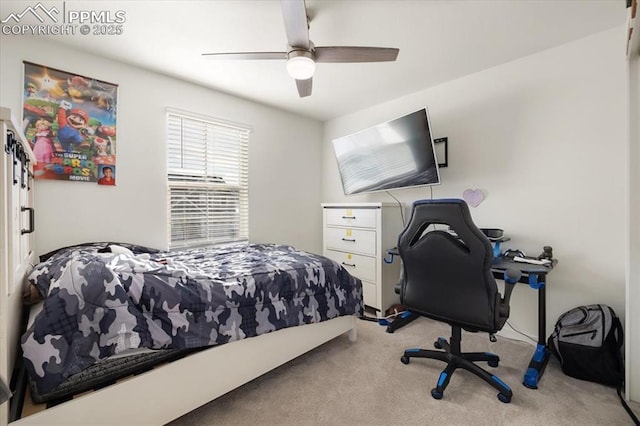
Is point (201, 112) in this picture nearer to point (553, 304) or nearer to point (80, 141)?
point (80, 141)

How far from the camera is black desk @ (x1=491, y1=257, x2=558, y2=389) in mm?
1651

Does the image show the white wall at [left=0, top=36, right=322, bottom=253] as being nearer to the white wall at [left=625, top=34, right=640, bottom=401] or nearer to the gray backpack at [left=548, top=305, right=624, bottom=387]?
the gray backpack at [left=548, top=305, right=624, bottom=387]

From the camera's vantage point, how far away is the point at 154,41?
2.06 metres

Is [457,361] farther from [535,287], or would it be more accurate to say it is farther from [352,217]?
[352,217]

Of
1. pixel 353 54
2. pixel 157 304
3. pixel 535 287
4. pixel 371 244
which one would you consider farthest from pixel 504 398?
pixel 353 54

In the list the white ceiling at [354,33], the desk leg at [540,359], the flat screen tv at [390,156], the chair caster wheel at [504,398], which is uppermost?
the white ceiling at [354,33]

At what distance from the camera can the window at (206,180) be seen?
2.70m

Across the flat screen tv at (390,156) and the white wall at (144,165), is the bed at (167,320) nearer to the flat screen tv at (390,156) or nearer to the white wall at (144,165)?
the white wall at (144,165)

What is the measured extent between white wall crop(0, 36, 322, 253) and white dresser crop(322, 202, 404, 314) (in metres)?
0.86

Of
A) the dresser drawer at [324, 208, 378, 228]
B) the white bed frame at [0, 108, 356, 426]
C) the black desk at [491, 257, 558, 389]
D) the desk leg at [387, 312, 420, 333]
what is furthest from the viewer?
the dresser drawer at [324, 208, 378, 228]

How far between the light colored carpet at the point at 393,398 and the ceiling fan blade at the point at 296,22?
6.88 ft

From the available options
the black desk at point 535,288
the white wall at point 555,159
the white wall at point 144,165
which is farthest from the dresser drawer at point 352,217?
the black desk at point 535,288

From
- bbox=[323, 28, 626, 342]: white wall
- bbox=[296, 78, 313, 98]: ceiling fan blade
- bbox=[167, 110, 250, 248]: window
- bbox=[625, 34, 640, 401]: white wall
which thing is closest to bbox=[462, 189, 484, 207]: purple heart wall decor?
bbox=[323, 28, 626, 342]: white wall

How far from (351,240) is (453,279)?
1.49 m
